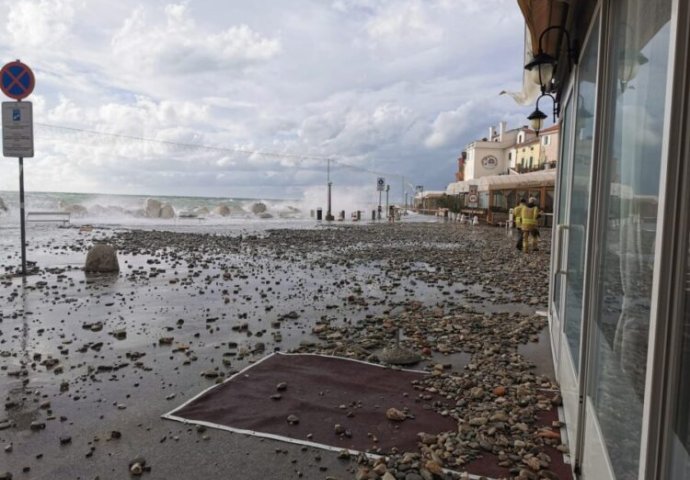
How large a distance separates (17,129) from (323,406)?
934 centimetres

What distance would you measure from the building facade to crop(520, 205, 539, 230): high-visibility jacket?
39.3ft

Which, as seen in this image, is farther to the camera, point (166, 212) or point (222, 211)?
point (222, 211)

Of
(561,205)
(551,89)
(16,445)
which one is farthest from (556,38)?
(16,445)

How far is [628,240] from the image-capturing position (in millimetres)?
2061

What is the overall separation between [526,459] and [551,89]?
14.1ft

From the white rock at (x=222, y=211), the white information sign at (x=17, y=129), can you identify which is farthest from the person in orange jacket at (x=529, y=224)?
the white rock at (x=222, y=211)

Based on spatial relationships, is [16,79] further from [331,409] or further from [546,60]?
[546,60]

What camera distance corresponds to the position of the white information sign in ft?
31.5

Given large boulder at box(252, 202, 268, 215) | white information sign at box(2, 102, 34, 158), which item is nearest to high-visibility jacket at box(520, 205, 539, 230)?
white information sign at box(2, 102, 34, 158)

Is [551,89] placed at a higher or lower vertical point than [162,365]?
higher

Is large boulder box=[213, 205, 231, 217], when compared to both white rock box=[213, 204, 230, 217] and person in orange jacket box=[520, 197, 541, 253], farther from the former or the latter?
person in orange jacket box=[520, 197, 541, 253]

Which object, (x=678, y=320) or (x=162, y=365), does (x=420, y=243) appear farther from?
(x=678, y=320)

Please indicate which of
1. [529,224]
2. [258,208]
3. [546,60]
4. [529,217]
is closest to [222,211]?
[258,208]

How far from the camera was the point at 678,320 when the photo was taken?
4.43ft
